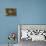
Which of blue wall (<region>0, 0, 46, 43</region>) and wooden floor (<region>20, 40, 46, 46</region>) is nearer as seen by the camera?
wooden floor (<region>20, 40, 46, 46</region>)

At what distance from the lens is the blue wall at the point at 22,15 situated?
2.99m

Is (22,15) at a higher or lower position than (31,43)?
higher

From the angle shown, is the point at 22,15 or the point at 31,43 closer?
the point at 31,43

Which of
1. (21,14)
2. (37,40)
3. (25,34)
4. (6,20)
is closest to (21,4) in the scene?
(21,14)

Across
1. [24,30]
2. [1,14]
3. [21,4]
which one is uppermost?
[21,4]

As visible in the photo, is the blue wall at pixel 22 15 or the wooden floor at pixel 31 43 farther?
the blue wall at pixel 22 15

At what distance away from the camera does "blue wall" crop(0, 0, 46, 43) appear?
9.80 ft

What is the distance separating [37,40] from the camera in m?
2.83

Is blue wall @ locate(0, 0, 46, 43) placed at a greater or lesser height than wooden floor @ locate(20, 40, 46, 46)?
greater

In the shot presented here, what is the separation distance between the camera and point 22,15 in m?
3.00

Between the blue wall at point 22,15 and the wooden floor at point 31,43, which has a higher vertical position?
the blue wall at point 22,15

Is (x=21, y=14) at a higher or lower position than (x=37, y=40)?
higher

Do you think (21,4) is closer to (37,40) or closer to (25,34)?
(25,34)

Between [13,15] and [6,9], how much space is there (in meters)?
0.23
